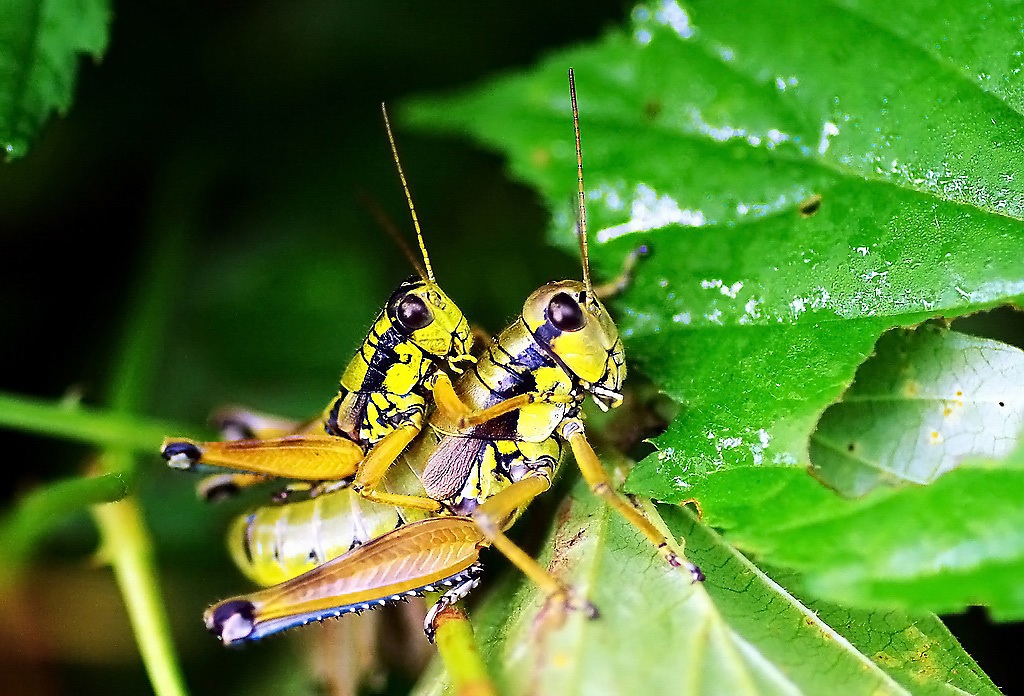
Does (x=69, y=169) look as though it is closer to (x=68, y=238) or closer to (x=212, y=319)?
(x=68, y=238)

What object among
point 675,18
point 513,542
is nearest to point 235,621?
point 513,542

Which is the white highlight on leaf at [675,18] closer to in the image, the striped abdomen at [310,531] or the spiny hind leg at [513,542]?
the spiny hind leg at [513,542]

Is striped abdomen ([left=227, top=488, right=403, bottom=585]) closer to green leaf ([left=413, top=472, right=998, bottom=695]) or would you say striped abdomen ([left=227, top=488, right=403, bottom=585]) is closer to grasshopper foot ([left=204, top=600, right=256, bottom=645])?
grasshopper foot ([left=204, top=600, right=256, bottom=645])

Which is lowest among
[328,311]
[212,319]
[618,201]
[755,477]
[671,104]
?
[755,477]

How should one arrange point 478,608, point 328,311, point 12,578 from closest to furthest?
point 478,608
point 12,578
point 328,311

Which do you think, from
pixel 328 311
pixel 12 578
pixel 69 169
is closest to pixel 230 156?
pixel 69 169

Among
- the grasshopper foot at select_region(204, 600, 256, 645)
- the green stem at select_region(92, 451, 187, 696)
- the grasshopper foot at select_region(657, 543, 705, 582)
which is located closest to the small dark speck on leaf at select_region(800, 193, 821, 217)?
the grasshopper foot at select_region(657, 543, 705, 582)

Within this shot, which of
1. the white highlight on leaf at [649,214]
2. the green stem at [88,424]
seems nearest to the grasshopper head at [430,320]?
the white highlight on leaf at [649,214]
